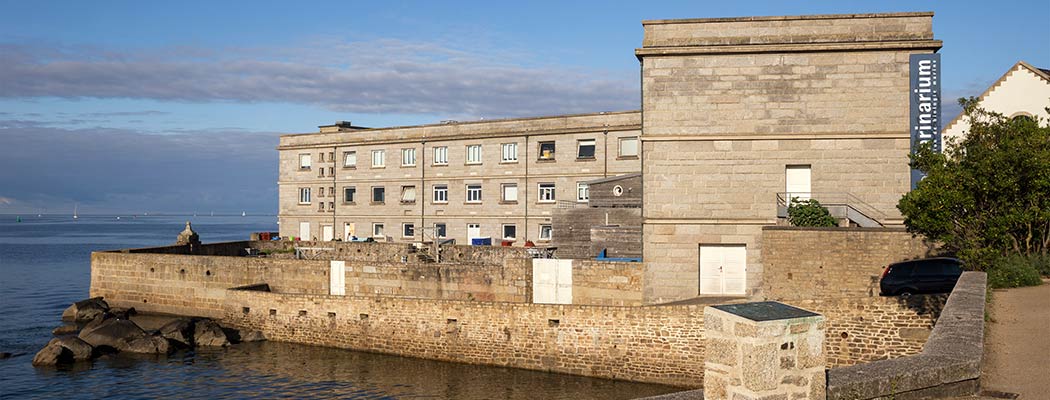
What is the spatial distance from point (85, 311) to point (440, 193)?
22594mm

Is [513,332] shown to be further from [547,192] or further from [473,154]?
[473,154]

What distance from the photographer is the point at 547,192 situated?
52.2 metres

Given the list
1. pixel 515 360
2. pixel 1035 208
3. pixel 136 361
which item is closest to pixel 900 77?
pixel 1035 208

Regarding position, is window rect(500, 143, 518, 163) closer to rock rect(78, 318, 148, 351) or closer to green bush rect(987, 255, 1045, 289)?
rock rect(78, 318, 148, 351)

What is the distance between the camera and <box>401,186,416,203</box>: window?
57562 mm

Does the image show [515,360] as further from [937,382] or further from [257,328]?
[937,382]

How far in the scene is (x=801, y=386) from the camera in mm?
8102

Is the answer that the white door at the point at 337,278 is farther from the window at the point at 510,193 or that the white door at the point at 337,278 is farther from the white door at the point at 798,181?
the white door at the point at 798,181

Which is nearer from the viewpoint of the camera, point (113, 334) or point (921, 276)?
point (921, 276)

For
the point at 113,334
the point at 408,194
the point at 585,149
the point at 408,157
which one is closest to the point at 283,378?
the point at 113,334

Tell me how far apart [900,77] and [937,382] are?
21714 mm

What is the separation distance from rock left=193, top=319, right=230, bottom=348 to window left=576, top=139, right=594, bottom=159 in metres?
23.6

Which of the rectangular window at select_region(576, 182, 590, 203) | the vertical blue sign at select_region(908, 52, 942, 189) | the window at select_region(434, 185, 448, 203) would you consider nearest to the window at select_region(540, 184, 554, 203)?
the rectangular window at select_region(576, 182, 590, 203)

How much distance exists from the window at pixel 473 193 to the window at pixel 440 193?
1686mm
